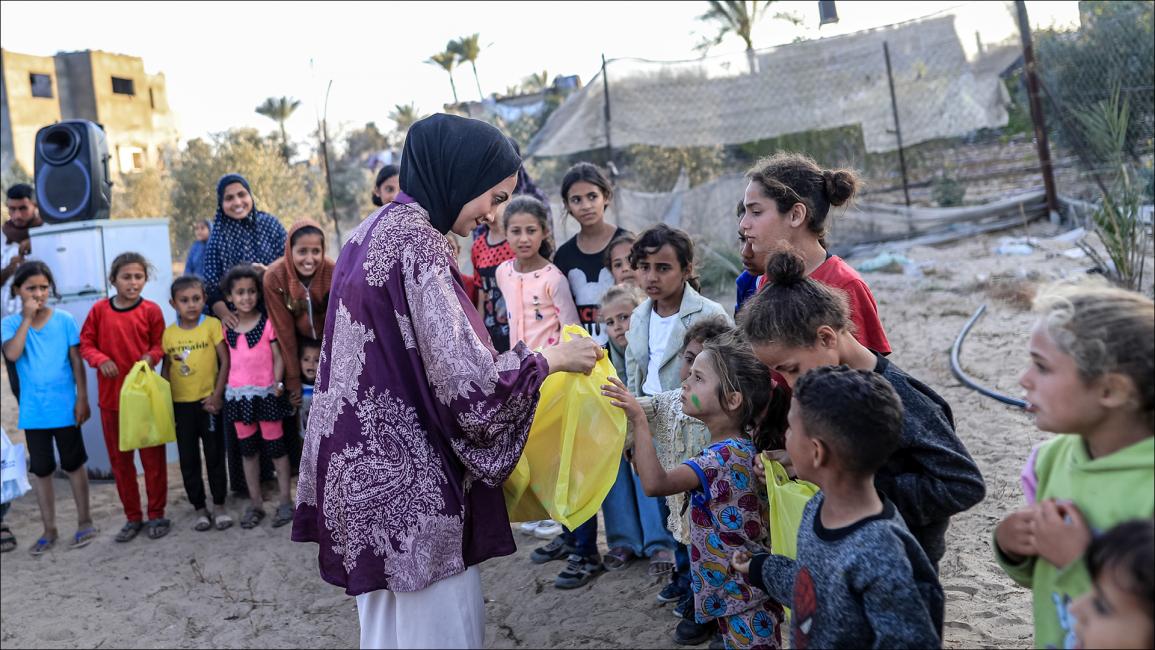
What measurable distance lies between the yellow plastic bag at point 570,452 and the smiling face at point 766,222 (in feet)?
2.08

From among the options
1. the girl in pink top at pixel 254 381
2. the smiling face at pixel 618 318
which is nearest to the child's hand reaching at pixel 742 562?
the smiling face at pixel 618 318

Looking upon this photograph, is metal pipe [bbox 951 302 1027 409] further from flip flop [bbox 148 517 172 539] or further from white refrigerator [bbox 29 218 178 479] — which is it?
white refrigerator [bbox 29 218 178 479]

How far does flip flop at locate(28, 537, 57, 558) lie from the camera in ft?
19.5

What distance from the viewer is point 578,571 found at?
14.2 feet

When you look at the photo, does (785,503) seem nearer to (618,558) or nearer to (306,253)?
(618,558)

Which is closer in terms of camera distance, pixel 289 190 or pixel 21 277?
pixel 21 277

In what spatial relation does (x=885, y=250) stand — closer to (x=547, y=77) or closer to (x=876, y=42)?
(x=876, y=42)

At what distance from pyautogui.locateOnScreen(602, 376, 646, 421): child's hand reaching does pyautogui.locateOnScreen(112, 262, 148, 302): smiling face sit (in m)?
4.49

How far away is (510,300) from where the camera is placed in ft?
15.3

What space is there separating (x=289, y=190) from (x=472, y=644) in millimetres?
19580

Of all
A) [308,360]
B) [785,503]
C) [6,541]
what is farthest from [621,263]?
[6,541]

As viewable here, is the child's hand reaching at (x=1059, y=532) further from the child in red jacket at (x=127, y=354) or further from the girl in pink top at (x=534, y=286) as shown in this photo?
the child in red jacket at (x=127, y=354)

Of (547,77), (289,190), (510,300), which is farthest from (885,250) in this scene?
(547,77)

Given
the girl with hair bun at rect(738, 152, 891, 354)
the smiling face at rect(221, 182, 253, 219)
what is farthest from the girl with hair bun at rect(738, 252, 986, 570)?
the smiling face at rect(221, 182, 253, 219)
